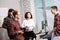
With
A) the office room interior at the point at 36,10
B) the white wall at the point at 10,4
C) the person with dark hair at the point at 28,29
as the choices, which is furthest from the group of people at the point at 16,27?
the white wall at the point at 10,4

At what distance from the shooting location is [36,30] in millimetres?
6594

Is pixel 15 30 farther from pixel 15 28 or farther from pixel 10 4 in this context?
pixel 10 4

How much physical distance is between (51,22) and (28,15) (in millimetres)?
1413

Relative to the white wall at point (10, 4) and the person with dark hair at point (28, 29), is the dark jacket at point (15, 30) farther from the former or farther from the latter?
the white wall at point (10, 4)

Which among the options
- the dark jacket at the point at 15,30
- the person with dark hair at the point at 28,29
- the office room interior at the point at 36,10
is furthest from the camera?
the office room interior at the point at 36,10

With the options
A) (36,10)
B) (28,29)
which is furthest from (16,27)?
(36,10)

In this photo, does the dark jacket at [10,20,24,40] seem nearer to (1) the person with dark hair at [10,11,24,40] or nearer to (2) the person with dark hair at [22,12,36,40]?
(1) the person with dark hair at [10,11,24,40]

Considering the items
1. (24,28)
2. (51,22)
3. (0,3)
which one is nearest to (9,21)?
(24,28)

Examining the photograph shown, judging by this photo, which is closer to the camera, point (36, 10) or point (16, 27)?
point (16, 27)

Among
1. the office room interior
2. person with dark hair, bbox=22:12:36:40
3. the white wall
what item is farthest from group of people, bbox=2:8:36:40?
the white wall

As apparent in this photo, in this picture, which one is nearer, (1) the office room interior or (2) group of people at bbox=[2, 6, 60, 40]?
(2) group of people at bbox=[2, 6, 60, 40]

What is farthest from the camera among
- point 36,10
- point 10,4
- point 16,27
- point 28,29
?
point 36,10

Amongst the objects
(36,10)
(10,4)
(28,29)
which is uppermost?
(10,4)

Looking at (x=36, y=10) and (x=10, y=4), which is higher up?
(x=10, y=4)
